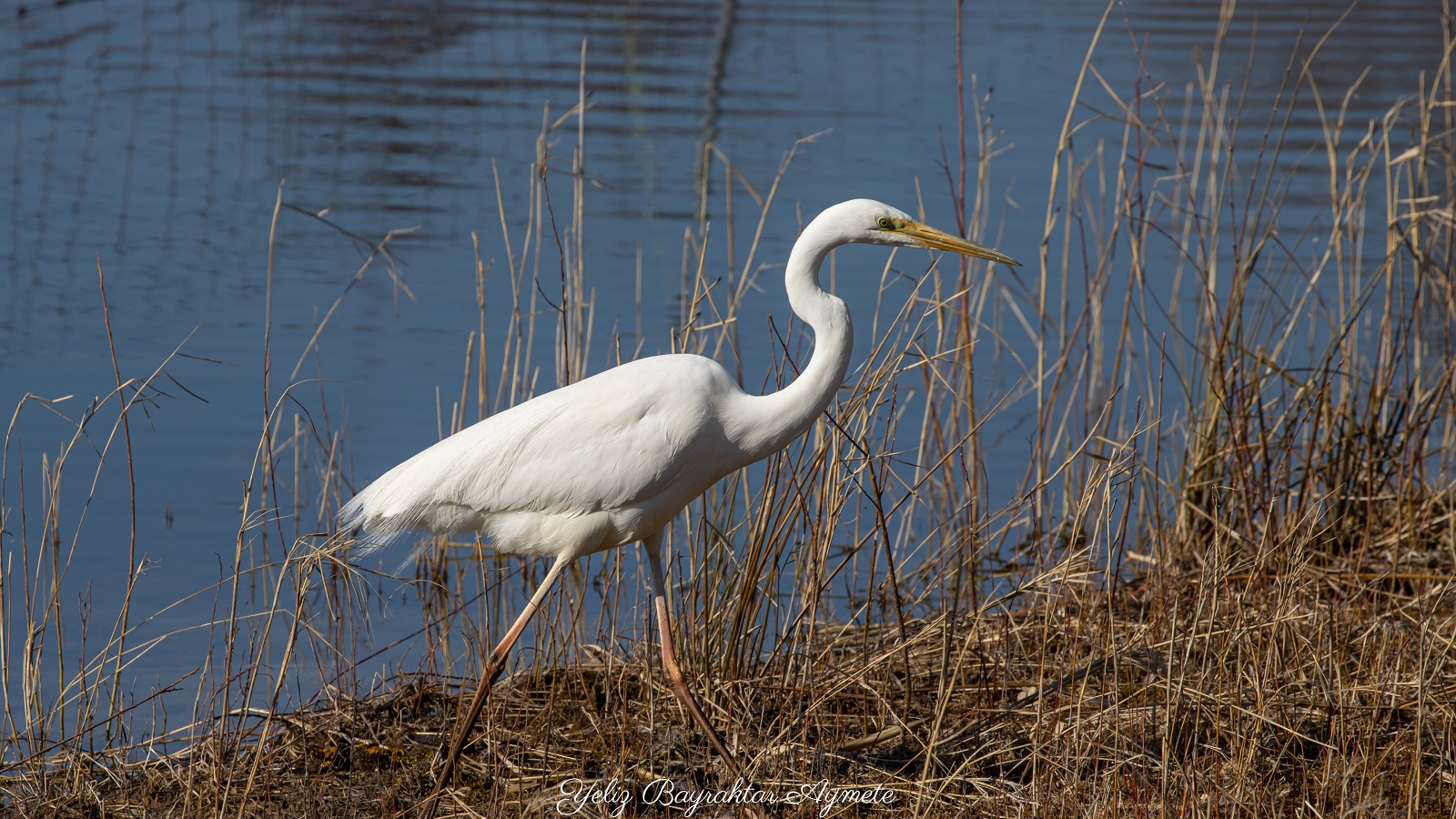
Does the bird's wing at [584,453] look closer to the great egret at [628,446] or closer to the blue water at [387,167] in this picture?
the great egret at [628,446]

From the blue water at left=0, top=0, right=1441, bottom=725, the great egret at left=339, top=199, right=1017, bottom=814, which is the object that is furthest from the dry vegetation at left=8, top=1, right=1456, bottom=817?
the blue water at left=0, top=0, right=1441, bottom=725

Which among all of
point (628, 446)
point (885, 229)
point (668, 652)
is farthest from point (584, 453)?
point (885, 229)

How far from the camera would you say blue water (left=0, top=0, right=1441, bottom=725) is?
6.19 meters

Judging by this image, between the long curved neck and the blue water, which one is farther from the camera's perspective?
the blue water

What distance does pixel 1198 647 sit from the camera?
14.3 feet

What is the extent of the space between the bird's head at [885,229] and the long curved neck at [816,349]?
5 cm

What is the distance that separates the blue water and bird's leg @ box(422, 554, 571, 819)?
1127mm

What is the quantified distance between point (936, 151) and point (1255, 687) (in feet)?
25.4

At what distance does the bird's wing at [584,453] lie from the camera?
3.52 meters

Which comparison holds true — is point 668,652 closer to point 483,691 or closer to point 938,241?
point 483,691

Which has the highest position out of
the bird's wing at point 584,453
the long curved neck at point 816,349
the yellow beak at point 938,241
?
the yellow beak at point 938,241

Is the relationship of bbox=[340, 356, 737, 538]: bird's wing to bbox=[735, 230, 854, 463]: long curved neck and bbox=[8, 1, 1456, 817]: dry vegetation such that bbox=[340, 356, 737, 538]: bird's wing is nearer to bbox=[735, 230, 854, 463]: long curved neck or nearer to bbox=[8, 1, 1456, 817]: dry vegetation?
bbox=[735, 230, 854, 463]: long curved neck

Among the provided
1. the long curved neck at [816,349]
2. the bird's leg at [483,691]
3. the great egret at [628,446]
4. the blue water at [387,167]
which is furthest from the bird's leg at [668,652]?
the blue water at [387,167]

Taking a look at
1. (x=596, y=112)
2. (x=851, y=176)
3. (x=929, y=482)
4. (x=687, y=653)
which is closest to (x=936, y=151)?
(x=851, y=176)
